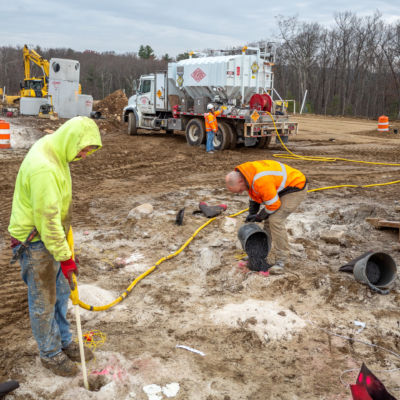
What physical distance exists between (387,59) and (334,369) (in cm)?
4851

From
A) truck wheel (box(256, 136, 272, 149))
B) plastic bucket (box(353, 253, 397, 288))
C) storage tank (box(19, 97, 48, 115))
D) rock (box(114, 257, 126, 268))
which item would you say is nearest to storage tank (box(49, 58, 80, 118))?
storage tank (box(19, 97, 48, 115))

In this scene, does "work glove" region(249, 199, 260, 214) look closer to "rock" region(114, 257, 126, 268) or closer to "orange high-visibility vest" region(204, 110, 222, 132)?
"rock" region(114, 257, 126, 268)

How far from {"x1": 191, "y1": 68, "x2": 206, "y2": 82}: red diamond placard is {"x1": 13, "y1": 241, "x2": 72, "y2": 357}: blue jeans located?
13.8 m

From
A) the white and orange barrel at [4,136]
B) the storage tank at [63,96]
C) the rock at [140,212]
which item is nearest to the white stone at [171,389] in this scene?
the rock at [140,212]

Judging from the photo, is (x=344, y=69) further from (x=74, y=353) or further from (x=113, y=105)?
(x=74, y=353)

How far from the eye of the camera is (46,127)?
20.1 meters

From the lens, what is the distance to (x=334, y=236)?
646cm

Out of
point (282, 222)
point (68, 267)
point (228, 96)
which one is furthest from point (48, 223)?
point (228, 96)

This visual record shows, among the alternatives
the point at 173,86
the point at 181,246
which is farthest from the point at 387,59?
the point at 181,246

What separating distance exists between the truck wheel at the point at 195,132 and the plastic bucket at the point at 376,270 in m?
11.4

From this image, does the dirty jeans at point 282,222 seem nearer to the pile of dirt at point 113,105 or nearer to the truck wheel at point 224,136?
the truck wheel at point 224,136

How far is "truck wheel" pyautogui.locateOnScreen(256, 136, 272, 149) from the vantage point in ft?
53.4

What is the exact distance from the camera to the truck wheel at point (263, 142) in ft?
53.4

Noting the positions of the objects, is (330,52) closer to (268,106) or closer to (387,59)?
(387,59)
